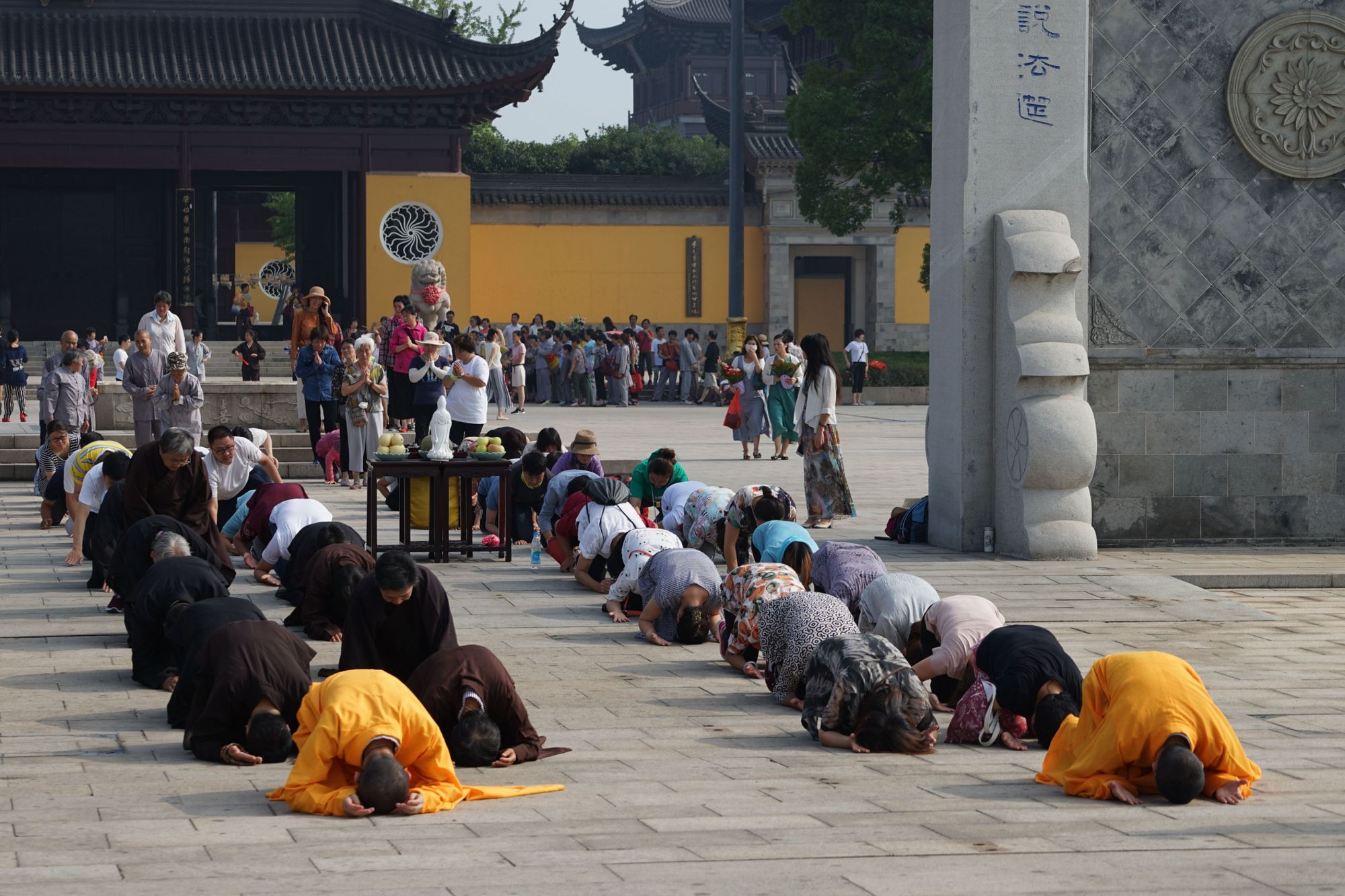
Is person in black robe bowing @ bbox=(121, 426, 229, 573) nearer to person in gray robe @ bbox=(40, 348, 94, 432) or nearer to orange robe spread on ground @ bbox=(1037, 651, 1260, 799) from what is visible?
orange robe spread on ground @ bbox=(1037, 651, 1260, 799)

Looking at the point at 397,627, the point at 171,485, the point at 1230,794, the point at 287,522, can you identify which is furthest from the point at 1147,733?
the point at 171,485

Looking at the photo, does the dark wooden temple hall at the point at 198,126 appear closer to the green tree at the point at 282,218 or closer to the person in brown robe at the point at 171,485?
the green tree at the point at 282,218

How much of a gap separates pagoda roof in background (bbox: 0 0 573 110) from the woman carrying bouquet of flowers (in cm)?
1488

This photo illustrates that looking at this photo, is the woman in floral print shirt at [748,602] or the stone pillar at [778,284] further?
the stone pillar at [778,284]

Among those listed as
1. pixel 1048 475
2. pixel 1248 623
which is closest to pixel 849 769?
pixel 1248 623

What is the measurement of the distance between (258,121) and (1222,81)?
75.4ft

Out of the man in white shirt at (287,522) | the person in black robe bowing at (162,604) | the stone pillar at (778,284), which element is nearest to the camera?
the person in black robe bowing at (162,604)

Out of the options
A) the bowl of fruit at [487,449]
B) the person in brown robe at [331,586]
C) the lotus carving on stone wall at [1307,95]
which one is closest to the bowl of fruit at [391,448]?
the bowl of fruit at [487,449]

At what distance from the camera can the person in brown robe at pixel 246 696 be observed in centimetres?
697

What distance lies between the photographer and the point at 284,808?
6184 mm

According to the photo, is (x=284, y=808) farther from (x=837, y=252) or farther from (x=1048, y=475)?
(x=837, y=252)

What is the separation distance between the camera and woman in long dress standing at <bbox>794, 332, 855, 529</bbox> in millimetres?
14414

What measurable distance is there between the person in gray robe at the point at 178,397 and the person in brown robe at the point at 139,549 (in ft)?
21.5

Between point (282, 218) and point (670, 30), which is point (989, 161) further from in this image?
point (670, 30)
